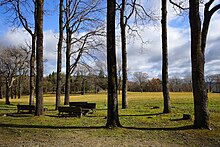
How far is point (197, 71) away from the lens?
10.0 meters

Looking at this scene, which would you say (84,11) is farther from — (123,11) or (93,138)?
(93,138)

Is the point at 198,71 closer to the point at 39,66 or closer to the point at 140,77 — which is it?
the point at 39,66

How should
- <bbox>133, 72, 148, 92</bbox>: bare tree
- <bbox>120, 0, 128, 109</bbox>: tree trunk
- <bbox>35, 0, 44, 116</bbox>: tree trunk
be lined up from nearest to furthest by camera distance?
<bbox>35, 0, 44, 116</bbox>: tree trunk
<bbox>120, 0, 128, 109</bbox>: tree trunk
<bbox>133, 72, 148, 92</bbox>: bare tree

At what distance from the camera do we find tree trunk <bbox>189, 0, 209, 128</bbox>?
9922mm

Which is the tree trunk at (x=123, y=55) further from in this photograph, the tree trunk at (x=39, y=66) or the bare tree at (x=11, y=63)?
the bare tree at (x=11, y=63)

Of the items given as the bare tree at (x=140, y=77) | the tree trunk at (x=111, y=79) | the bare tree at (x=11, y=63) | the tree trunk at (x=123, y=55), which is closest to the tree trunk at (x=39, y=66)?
the tree trunk at (x=111, y=79)

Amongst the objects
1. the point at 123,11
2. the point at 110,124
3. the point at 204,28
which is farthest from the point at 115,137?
the point at 123,11

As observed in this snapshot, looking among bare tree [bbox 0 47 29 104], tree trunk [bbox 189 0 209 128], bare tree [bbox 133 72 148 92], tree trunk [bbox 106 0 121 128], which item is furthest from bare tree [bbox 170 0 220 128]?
bare tree [bbox 133 72 148 92]

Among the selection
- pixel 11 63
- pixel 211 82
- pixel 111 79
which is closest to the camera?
pixel 111 79

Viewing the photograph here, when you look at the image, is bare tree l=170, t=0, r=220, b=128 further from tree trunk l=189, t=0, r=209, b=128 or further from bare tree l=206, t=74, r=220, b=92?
bare tree l=206, t=74, r=220, b=92

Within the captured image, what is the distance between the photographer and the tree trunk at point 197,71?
992cm

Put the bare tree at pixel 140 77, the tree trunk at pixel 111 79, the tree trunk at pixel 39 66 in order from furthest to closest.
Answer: the bare tree at pixel 140 77 → the tree trunk at pixel 39 66 → the tree trunk at pixel 111 79

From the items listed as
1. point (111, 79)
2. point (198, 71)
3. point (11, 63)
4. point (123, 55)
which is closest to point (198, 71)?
point (198, 71)

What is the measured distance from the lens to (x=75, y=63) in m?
26.8
